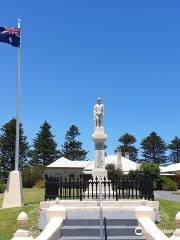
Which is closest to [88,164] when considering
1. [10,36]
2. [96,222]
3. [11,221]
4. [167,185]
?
[167,185]

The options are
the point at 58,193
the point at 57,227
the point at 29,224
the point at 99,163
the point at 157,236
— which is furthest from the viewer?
the point at 99,163

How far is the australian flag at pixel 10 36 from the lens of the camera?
25891mm

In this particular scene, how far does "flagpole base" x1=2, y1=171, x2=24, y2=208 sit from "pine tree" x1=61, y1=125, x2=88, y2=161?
7671 cm

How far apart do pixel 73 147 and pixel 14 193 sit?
7846 cm

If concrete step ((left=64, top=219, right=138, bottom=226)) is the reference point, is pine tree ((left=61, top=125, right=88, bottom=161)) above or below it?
above

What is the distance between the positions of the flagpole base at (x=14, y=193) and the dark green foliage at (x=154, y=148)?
9048 centimetres

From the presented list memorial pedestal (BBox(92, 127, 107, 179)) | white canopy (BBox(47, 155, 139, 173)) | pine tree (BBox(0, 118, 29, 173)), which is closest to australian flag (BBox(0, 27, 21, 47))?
memorial pedestal (BBox(92, 127, 107, 179))

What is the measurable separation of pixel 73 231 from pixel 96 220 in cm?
117

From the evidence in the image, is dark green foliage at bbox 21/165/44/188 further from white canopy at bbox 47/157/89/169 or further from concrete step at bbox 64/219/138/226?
concrete step at bbox 64/219/138/226

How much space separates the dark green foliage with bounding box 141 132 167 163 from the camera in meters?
113

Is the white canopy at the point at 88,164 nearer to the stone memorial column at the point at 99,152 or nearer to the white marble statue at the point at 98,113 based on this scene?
the white marble statue at the point at 98,113

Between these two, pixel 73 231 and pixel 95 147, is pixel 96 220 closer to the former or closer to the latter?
pixel 73 231

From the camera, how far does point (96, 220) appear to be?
15.3 metres

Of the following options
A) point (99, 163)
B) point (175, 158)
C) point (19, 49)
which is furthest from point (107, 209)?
point (175, 158)
